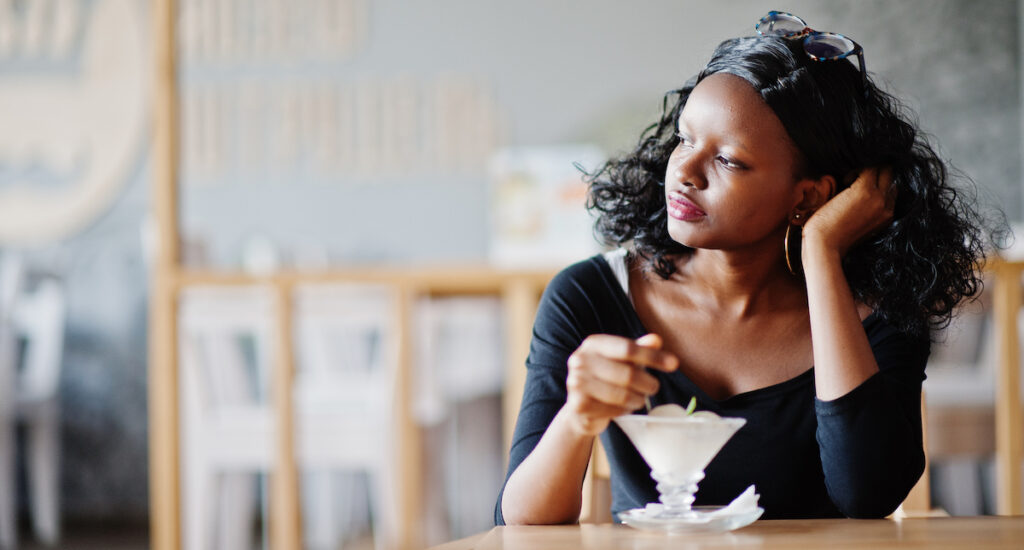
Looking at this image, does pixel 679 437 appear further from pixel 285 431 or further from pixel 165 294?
pixel 165 294

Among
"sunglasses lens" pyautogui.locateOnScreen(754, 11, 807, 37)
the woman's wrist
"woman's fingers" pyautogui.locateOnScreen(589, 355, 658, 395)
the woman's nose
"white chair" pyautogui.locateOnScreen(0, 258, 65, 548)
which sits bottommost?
"white chair" pyautogui.locateOnScreen(0, 258, 65, 548)

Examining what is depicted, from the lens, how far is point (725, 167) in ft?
3.85

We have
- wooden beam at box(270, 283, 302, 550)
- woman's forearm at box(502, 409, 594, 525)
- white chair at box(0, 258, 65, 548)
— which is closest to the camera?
woman's forearm at box(502, 409, 594, 525)

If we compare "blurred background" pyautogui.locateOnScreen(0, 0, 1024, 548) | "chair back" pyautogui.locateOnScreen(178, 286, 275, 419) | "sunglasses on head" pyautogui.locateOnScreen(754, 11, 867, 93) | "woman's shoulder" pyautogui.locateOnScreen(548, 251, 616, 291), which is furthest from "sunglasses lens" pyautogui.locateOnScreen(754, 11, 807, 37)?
"blurred background" pyautogui.locateOnScreen(0, 0, 1024, 548)

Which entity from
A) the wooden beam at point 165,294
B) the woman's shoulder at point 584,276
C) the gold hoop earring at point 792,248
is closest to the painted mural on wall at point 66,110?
the wooden beam at point 165,294

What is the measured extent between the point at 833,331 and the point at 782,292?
231 mm

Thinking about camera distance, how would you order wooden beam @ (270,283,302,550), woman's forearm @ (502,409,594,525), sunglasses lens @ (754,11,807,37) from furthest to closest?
wooden beam @ (270,283,302,550) → sunglasses lens @ (754,11,807,37) → woman's forearm @ (502,409,594,525)

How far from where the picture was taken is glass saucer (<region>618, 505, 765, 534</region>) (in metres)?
0.89

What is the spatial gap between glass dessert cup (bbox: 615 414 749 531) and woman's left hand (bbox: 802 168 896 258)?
0.41 meters

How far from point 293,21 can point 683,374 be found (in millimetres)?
4961

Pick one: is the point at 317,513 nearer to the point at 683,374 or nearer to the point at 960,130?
the point at 683,374

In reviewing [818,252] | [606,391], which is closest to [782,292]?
[818,252]

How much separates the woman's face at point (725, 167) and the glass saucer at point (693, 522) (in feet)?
1.19

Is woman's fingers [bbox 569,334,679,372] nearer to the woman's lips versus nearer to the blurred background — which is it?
the woman's lips
